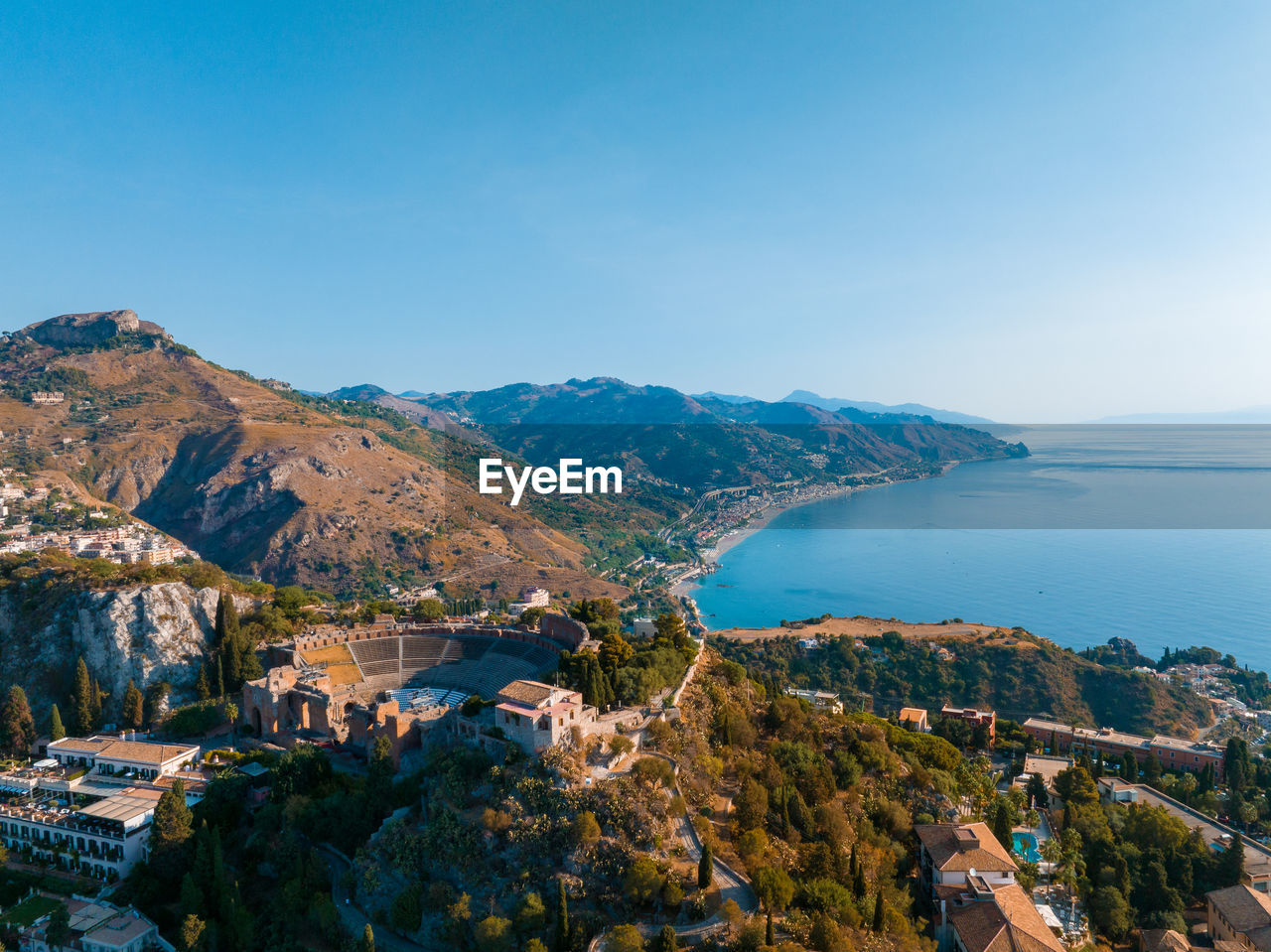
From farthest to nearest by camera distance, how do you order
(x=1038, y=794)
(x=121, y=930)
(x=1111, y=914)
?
(x=1038, y=794) → (x=1111, y=914) → (x=121, y=930)

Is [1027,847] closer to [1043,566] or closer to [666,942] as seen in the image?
[666,942]

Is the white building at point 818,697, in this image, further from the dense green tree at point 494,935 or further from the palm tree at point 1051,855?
the dense green tree at point 494,935

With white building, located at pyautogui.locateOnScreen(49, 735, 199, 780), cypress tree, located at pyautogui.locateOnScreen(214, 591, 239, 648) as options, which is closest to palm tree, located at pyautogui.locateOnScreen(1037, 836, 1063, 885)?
white building, located at pyautogui.locateOnScreen(49, 735, 199, 780)

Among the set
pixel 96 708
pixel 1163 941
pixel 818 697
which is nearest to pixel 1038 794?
pixel 1163 941

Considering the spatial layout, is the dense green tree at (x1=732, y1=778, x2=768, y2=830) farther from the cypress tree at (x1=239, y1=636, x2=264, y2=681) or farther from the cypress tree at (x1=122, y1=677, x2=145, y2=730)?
the cypress tree at (x1=122, y1=677, x2=145, y2=730)

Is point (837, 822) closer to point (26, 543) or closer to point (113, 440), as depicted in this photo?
point (26, 543)

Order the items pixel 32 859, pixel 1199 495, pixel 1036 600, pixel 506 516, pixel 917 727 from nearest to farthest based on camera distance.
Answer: pixel 32 859
pixel 917 727
pixel 1036 600
pixel 506 516
pixel 1199 495

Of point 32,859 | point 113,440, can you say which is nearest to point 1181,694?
point 32,859
